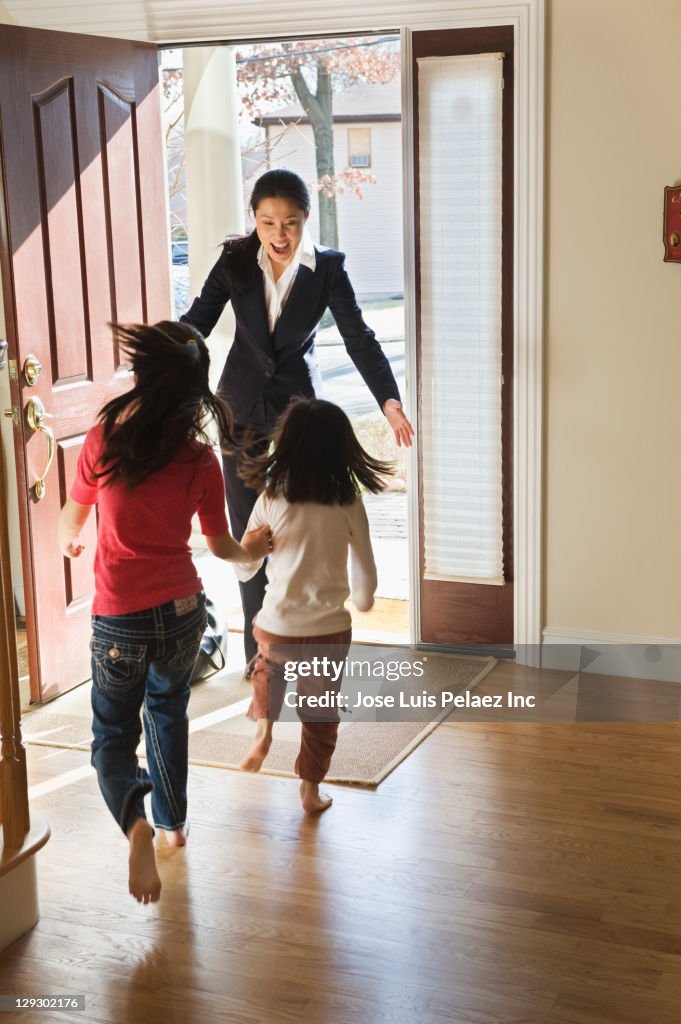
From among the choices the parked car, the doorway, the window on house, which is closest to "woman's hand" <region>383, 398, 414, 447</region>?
the doorway

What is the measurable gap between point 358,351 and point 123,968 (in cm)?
193

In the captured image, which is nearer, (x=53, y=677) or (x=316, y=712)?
(x=316, y=712)

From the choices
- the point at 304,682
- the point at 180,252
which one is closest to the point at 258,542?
the point at 304,682

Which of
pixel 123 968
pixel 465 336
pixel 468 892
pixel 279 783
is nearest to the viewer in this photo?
pixel 123 968

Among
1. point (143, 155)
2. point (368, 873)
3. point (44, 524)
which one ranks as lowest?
point (368, 873)

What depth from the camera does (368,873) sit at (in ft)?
8.48

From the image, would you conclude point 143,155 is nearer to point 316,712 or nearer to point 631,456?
point 631,456

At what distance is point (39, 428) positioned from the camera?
136 inches

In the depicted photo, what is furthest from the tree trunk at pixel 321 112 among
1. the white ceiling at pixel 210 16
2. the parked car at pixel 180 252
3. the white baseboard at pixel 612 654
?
the white baseboard at pixel 612 654

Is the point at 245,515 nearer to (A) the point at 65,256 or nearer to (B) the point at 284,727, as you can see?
(B) the point at 284,727

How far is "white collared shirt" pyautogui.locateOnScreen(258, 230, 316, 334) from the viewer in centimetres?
339

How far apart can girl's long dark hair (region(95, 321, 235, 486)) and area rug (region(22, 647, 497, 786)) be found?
1.20 metres

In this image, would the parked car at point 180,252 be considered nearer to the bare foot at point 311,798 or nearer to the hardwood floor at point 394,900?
the hardwood floor at point 394,900

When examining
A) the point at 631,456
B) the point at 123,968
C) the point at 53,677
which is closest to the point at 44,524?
the point at 53,677
